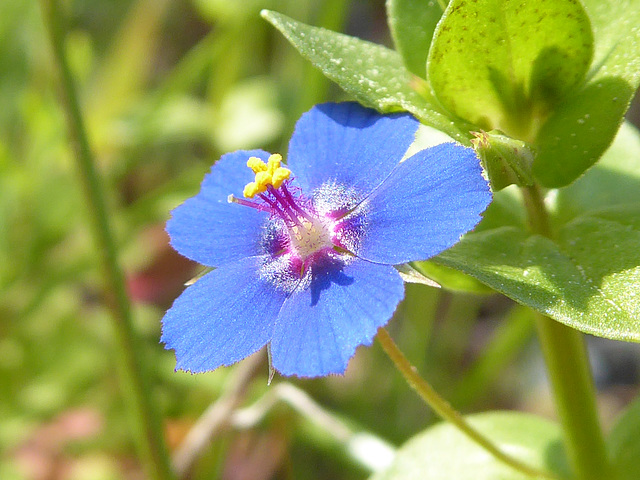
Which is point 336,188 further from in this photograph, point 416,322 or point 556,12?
point 416,322

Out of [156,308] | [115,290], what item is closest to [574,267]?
[115,290]

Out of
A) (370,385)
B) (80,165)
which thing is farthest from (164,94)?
(370,385)


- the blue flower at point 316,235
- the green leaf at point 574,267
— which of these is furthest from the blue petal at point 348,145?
the green leaf at point 574,267

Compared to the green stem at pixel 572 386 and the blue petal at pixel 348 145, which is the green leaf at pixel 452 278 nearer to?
the green stem at pixel 572 386

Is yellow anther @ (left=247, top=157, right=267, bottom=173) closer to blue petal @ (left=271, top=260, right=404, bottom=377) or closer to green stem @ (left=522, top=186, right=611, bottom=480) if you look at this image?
blue petal @ (left=271, top=260, right=404, bottom=377)

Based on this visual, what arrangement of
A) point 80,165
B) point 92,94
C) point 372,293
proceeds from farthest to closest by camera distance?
1. point 92,94
2. point 80,165
3. point 372,293

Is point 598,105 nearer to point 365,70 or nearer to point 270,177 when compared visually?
point 365,70

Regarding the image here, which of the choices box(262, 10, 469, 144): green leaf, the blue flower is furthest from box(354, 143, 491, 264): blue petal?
box(262, 10, 469, 144): green leaf
